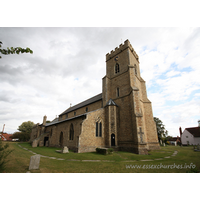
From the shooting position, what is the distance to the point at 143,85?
21.8m

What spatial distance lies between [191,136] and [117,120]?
1569 inches

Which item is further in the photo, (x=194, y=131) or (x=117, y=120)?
(x=194, y=131)

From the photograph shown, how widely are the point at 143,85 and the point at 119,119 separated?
9779 mm

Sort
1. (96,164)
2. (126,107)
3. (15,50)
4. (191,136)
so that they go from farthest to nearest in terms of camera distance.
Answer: (191,136)
(126,107)
(96,164)
(15,50)

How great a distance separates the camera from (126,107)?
56.7ft

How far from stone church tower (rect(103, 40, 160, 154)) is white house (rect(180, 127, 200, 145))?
107 ft

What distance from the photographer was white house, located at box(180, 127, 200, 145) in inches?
1463

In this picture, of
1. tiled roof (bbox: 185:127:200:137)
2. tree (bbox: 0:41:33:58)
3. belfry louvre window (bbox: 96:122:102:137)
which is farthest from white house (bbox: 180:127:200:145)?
Result: tree (bbox: 0:41:33:58)

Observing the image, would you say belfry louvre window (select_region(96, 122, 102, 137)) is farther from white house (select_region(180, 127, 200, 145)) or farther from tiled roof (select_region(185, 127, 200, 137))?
tiled roof (select_region(185, 127, 200, 137))

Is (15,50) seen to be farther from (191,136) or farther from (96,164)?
(191,136)

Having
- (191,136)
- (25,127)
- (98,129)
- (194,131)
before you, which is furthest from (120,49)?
(25,127)

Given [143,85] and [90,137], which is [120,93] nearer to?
[143,85]

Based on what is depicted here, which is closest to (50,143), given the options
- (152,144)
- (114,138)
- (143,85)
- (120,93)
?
(114,138)

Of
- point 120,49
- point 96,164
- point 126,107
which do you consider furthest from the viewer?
point 120,49
